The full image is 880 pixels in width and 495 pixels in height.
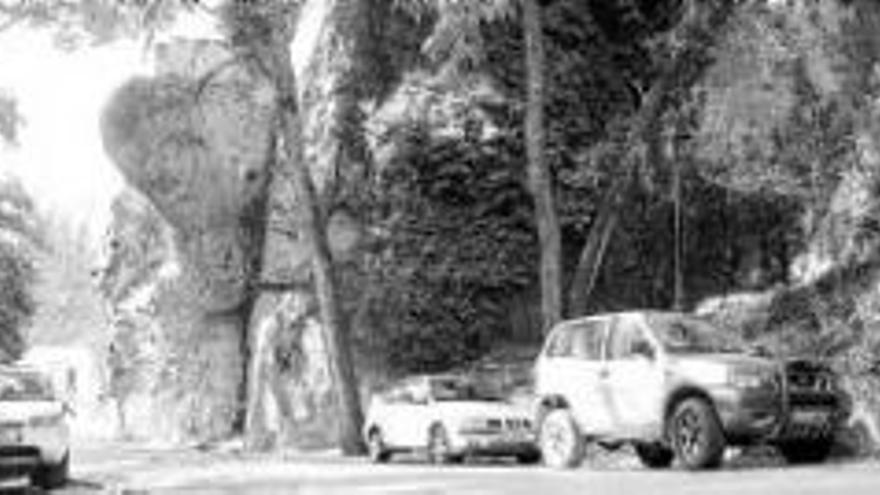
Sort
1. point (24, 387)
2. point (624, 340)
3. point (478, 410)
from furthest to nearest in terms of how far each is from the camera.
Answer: point (478, 410), point (24, 387), point (624, 340)

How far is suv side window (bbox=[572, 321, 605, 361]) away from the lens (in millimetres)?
21516

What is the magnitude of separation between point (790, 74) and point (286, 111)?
29.1 feet

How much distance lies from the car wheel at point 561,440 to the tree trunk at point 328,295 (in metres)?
7.42

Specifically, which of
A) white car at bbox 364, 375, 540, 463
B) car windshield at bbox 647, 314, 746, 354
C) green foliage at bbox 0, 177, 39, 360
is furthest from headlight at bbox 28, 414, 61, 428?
green foliage at bbox 0, 177, 39, 360

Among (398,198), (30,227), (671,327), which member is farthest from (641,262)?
(30,227)

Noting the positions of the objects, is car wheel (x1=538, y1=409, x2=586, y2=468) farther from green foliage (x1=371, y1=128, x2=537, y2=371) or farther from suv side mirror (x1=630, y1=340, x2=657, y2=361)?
green foliage (x1=371, y1=128, x2=537, y2=371)

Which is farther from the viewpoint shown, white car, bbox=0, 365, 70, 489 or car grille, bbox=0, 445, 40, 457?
white car, bbox=0, 365, 70, 489

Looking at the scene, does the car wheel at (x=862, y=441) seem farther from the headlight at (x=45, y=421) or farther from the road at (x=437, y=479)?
the headlight at (x=45, y=421)

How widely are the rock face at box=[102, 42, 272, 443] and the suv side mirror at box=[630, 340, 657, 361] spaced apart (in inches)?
698

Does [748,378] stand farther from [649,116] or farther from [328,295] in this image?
[328,295]

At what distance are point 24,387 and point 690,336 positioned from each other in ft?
31.7

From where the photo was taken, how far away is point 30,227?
4697 cm

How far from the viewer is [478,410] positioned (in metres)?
25.1

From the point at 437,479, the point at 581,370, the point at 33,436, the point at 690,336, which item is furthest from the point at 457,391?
the point at 33,436
